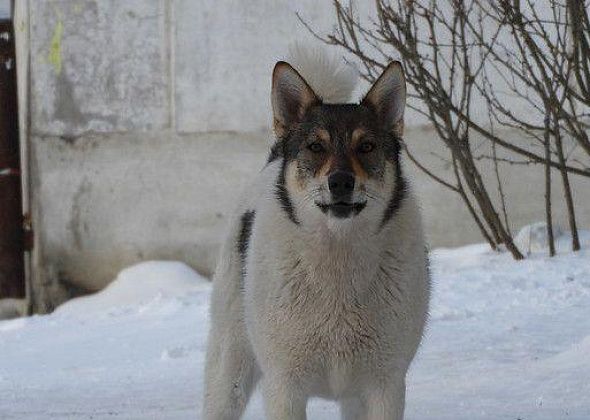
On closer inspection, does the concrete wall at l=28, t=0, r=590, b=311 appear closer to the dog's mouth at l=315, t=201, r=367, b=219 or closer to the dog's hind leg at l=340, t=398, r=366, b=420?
the dog's hind leg at l=340, t=398, r=366, b=420

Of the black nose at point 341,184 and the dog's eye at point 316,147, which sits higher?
the dog's eye at point 316,147

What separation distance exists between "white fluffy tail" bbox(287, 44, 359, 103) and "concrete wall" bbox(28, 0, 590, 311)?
5.10m

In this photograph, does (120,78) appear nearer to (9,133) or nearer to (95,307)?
(9,133)

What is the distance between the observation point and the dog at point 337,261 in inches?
157

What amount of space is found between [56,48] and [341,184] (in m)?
6.79

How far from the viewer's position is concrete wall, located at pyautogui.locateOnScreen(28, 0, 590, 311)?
10055mm

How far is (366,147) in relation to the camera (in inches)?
160

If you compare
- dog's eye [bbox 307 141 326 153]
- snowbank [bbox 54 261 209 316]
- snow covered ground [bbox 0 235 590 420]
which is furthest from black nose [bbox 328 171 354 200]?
snowbank [bbox 54 261 209 316]

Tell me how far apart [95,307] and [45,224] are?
1051 mm

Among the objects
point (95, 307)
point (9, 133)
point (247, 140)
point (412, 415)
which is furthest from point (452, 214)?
point (412, 415)

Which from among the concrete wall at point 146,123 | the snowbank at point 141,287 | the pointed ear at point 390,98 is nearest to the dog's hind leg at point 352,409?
the pointed ear at point 390,98

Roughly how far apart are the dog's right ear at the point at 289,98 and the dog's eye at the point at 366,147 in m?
0.31

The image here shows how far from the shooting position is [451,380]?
6.05 metres

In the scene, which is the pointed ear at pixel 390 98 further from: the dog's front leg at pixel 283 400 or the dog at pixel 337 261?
the dog's front leg at pixel 283 400
